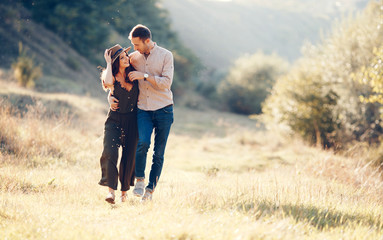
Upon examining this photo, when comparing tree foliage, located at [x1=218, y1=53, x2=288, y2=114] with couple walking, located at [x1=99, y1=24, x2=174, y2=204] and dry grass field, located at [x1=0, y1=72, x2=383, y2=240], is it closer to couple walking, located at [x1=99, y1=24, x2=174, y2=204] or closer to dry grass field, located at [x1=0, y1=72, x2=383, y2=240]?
dry grass field, located at [x1=0, y1=72, x2=383, y2=240]

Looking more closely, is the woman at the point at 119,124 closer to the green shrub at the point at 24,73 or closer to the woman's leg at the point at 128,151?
the woman's leg at the point at 128,151

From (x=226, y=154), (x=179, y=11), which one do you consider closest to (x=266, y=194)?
(x=226, y=154)

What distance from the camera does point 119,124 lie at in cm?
457

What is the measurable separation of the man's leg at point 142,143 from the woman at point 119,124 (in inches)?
5.4

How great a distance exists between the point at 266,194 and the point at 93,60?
26.5 metres

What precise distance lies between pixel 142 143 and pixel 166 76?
0.93 metres

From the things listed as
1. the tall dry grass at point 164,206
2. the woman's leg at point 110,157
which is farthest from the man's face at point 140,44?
the tall dry grass at point 164,206

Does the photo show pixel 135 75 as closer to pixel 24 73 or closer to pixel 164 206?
pixel 164 206

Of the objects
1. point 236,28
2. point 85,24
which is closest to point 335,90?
point 85,24

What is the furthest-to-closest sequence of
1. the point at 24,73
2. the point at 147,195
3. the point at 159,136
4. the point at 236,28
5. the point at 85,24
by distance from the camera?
the point at 236,28
the point at 85,24
the point at 24,73
the point at 159,136
the point at 147,195

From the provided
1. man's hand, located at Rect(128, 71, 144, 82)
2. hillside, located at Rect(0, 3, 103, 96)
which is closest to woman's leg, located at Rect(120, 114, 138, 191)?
man's hand, located at Rect(128, 71, 144, 82)

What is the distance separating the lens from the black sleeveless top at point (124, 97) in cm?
450

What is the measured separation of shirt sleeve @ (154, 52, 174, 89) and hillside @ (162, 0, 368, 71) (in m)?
47.3

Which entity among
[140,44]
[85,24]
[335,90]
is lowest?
[140,44]
